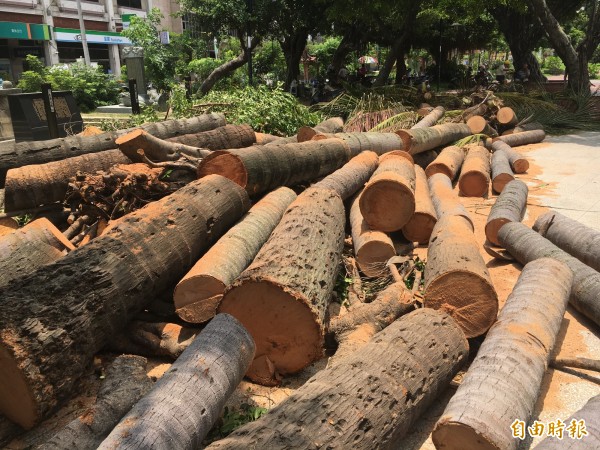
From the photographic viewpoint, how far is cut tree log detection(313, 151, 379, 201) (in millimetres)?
6539

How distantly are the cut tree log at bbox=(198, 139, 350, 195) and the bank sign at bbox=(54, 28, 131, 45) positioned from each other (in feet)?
116

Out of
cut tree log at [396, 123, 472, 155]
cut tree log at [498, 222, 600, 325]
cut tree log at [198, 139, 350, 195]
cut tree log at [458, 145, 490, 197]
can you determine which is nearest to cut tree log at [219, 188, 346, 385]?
cut tree log at [198, 139, 350, 195]

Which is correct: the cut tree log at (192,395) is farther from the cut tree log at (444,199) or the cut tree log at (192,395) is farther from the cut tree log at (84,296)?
the cut tree log at (444,199)

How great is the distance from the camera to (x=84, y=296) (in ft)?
12.1

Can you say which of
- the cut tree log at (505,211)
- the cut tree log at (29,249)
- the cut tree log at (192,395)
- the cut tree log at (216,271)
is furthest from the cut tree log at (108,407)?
the cut tree log at (505,211)

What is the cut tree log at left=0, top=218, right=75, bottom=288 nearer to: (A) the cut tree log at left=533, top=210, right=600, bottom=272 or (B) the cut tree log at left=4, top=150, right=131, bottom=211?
(B) the cut tree log at left=4, top=150, right=131, bottom=211

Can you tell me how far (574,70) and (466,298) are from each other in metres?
17.0

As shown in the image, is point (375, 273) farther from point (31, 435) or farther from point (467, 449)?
point (31, 435)

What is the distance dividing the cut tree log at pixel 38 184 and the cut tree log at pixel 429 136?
225 inches

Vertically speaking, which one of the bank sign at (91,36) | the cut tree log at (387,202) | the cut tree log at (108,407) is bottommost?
the cut tree log at (108,407)

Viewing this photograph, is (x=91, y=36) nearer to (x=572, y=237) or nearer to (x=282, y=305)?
(x=572, y=237)

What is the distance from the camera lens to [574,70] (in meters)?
17.7

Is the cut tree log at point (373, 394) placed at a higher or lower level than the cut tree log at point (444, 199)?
lower

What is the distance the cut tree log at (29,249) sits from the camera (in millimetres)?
4484
